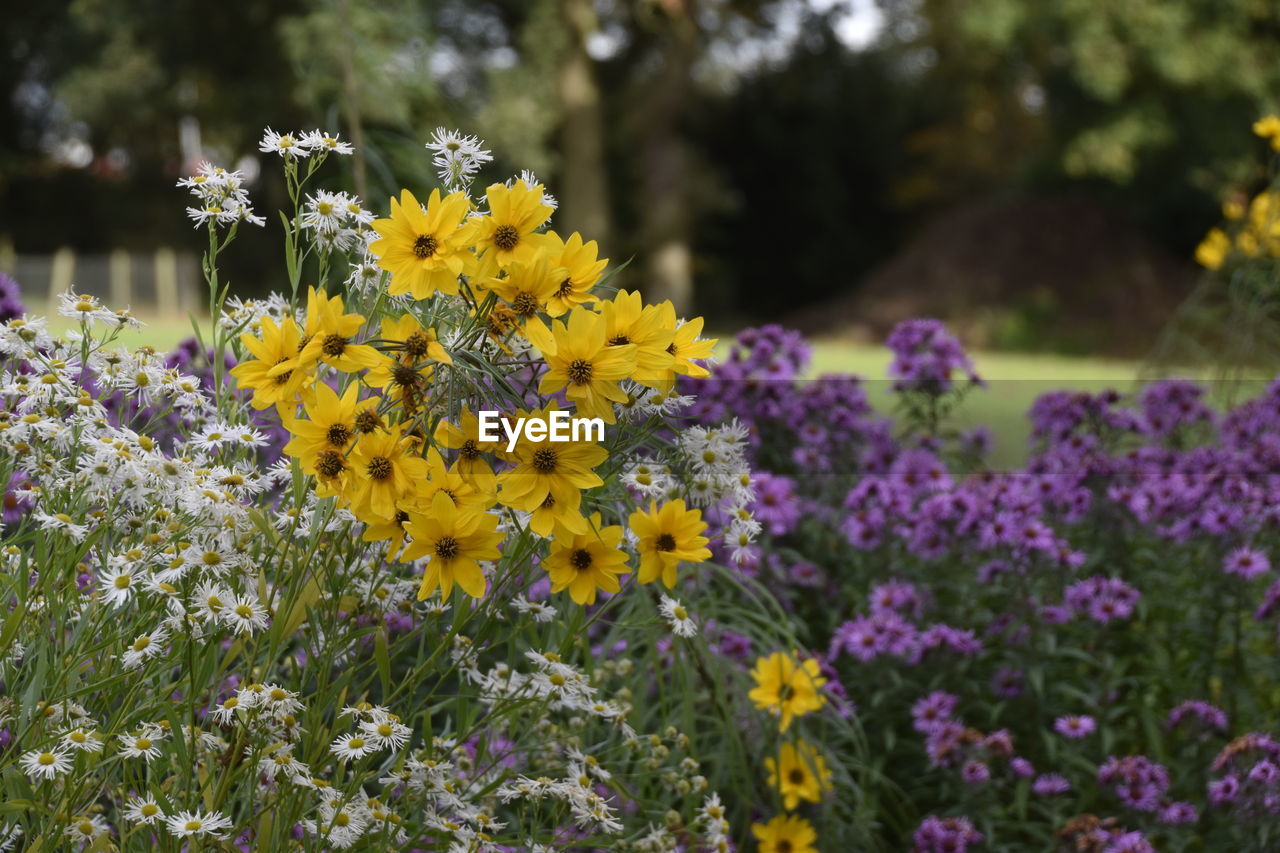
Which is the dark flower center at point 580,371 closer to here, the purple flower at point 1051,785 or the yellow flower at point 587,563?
the yellow flower at point 587,563

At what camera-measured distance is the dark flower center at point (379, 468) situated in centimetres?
131

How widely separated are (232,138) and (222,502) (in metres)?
20.4

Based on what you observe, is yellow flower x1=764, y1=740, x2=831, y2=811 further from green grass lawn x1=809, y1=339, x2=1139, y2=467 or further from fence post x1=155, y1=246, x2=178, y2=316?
fence post x1=155, y1=246, x2=178, y2=316

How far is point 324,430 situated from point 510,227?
0.29 m

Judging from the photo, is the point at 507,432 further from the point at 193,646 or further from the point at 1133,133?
the point at 1133,133

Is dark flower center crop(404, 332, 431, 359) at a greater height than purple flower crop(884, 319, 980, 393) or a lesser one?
lesser

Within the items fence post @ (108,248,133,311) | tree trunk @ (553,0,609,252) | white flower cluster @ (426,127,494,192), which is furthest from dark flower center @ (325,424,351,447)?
fence post @ (108,248,133,311)

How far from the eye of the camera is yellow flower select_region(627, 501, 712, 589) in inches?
57.1

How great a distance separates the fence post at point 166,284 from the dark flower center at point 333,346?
20.7 metres

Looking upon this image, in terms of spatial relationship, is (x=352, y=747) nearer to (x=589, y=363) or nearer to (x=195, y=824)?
(x=195, y=824)

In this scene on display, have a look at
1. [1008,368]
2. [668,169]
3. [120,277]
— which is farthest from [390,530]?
[120,277]

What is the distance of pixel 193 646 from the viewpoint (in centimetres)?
141

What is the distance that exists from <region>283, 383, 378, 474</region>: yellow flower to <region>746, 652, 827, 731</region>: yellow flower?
3.49 feet

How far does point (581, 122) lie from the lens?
690 inches
